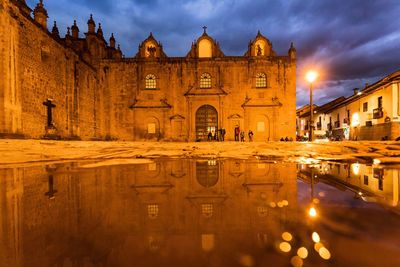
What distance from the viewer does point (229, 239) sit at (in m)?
1.69

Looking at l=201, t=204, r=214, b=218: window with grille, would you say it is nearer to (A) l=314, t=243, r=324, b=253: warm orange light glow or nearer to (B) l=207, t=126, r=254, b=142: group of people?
(A) l=314, t=243, r=324, b=253: warm orange light glow

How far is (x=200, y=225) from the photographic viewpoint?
1987 millimetres

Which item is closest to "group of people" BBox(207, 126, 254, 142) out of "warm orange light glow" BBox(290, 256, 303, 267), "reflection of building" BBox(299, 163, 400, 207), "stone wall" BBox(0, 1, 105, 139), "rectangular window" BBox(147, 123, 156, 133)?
"rectangular window" BBox(147, 123, 156, 133)

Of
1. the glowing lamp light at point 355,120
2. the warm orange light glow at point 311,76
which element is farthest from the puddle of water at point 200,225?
the glowing lamp light at point 355,120

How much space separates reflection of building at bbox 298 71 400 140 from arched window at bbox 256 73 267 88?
1289cm

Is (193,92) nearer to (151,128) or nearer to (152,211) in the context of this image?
(151,128)

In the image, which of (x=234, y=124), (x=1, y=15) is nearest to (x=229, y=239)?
(x=1, y=15)

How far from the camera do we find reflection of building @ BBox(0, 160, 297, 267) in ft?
4.81

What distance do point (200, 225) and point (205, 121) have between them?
25.0 meters

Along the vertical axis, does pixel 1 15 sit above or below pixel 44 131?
above

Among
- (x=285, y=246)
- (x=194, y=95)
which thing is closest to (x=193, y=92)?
(x=194, y=95)

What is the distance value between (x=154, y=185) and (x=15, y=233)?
6.60 feet

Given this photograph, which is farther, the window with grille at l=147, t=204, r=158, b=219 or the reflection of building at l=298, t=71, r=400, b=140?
the reflection of building at l=298, t=71, r=400, b=140

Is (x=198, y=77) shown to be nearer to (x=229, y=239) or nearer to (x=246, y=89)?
(x=246, y=89)
